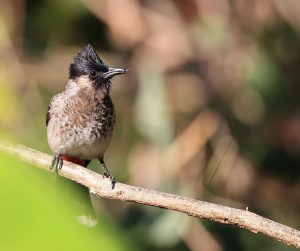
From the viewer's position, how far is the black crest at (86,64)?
325cm

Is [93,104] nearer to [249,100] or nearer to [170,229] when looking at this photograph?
[170,229]

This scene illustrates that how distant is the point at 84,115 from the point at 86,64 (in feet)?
1.06

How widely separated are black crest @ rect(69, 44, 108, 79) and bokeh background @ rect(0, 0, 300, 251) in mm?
390

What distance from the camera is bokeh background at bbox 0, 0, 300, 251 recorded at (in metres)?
3.65

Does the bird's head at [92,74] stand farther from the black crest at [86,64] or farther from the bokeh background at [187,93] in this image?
the bokeh background at [187,93]

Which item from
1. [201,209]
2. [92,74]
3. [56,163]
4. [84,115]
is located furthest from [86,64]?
[201,209]

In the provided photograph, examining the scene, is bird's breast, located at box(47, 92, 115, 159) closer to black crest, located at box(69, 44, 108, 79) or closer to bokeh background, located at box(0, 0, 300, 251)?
black crest, located at box(69, 44, 108, 79)

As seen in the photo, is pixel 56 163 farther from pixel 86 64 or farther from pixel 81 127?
pixel 86 64

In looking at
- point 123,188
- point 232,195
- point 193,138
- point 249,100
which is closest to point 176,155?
point 193,138

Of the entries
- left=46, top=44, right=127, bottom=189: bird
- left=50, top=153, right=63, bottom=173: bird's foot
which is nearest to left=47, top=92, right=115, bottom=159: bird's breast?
left=46, top=44, right=127, bottom=189: bird

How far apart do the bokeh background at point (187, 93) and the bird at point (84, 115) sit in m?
0.33

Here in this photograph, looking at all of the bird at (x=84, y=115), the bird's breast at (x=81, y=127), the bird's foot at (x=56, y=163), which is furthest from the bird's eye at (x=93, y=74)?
the bird's foot at (x=56, y=163)

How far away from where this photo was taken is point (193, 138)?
3.87m

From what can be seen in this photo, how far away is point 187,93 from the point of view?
423cm
